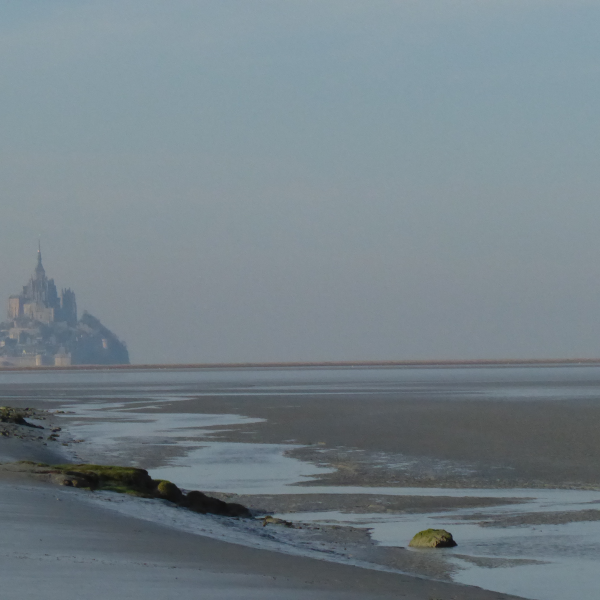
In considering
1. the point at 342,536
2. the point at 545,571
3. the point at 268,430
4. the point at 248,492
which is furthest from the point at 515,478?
the point at 268,430

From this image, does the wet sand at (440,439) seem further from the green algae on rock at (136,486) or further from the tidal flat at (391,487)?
the green algae on rock at (136,486)

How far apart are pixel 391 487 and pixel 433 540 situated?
23.5ft

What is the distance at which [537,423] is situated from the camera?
40.4 m

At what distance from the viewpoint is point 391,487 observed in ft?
69.0

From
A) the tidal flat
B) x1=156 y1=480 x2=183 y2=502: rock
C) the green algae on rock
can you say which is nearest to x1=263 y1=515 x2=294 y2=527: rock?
the tidal flat

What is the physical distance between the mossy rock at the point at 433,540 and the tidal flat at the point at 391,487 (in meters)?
0.20

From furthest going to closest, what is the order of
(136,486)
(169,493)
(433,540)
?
(136,486) → (169,493) → (433,540)

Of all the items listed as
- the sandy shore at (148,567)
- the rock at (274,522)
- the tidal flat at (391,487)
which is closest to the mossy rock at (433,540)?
the tidal flat at (391,487)

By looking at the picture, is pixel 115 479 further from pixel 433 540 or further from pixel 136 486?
pixel 433 540

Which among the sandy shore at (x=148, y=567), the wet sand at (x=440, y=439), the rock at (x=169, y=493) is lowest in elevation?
the wet sand at (x=440, y=439)

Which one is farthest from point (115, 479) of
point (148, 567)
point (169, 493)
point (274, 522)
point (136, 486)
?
point (148, 567)

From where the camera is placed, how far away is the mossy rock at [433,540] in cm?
1385

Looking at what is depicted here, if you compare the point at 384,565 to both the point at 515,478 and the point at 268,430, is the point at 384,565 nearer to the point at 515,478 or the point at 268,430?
the point at 515,478

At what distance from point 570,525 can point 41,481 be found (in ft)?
30.0
